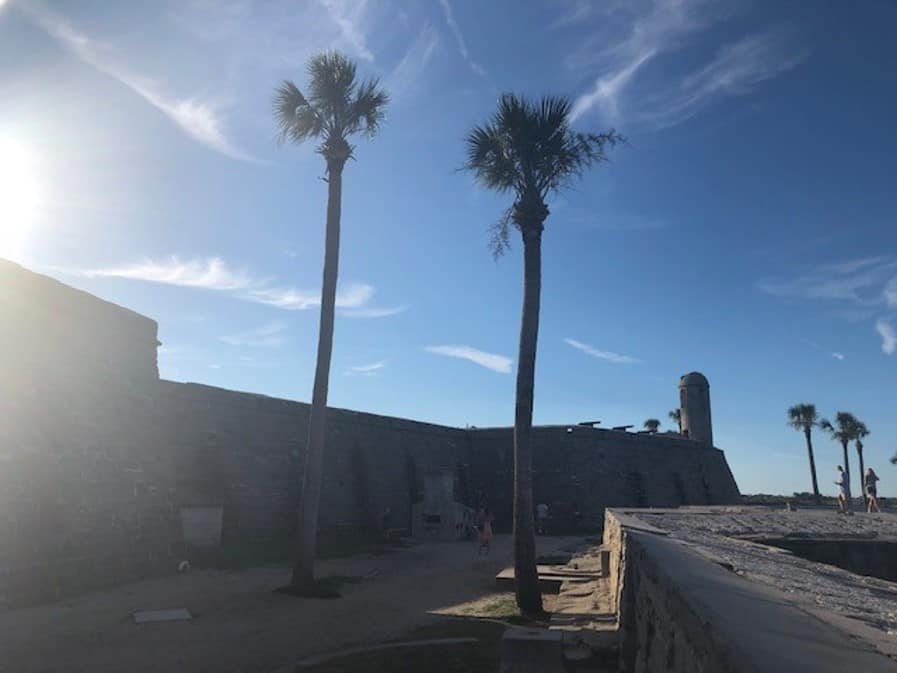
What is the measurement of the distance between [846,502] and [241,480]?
18.2 metres

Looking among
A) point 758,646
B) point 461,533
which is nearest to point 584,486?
point 461,533

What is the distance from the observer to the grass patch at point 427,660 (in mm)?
7770

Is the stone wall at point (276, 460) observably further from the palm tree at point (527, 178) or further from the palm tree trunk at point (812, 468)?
the palm tree trunk at point (812, 468)

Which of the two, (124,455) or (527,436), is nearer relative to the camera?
(527,436)

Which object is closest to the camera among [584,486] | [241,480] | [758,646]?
[758,646]

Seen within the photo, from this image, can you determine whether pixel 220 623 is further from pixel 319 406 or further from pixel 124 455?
pixel 124 455

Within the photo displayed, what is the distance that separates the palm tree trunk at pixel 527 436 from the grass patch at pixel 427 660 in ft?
7.15

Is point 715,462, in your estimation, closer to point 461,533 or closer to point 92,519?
point 461,533

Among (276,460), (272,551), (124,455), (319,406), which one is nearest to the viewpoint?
(319,406)

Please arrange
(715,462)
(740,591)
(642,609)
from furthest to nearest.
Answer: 1. (715,462)
2. (642,609)
3. (740,591)

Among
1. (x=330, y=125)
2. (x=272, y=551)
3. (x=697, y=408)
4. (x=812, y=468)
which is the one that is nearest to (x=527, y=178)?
(x=330, y=125)

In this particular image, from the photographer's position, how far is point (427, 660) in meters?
8.08

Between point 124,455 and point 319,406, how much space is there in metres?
4.55

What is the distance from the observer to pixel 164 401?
17859 mm
